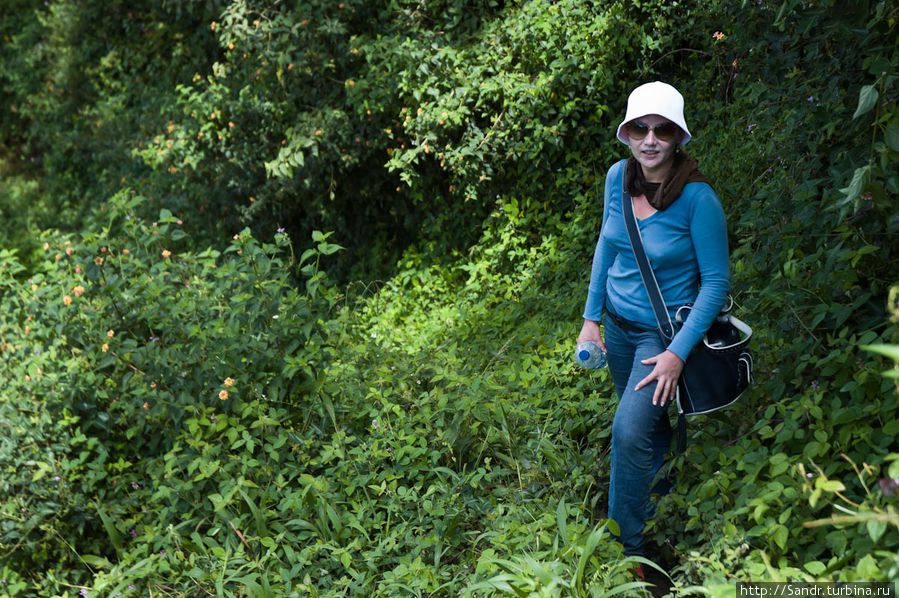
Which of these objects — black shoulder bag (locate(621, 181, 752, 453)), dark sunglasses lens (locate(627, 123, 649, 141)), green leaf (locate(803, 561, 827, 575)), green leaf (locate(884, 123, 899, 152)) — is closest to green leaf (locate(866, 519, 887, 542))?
green leaf (locate(803, 561, 827, 575))

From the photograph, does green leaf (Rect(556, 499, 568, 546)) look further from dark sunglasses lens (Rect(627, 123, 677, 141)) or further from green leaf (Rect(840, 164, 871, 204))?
green leaf (Rect(840, 164, 871, 204))

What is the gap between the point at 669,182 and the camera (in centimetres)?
330

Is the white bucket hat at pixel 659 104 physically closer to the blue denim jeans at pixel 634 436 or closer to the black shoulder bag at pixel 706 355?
the black shoulder bag at pixel 706 355

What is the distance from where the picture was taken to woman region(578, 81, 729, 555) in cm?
326

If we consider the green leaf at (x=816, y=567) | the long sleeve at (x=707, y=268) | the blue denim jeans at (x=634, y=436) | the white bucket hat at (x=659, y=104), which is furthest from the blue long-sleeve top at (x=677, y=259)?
the green leaf at (x=816, y=567)

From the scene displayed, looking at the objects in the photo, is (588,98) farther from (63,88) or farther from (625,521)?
(63,88)

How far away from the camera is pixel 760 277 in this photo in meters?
4.13

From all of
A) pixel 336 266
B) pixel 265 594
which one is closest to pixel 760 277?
pixel 265 594

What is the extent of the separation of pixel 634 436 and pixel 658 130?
109 centimetres

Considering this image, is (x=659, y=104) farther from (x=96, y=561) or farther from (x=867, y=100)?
(x=96, y=561)

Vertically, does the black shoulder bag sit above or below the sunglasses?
below

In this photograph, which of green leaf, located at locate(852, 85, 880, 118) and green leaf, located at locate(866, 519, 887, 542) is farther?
green leaf, located at locate(852, 85, 880, 118)

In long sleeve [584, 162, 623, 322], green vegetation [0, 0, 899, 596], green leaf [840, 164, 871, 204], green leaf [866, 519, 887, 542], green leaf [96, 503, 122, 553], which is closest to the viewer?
green leaf [866, 519, 887, 542]

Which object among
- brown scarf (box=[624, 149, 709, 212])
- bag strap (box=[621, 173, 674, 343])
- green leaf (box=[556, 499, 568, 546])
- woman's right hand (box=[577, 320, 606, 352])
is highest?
brown scarf (box=[624, 149, 709, 212])
